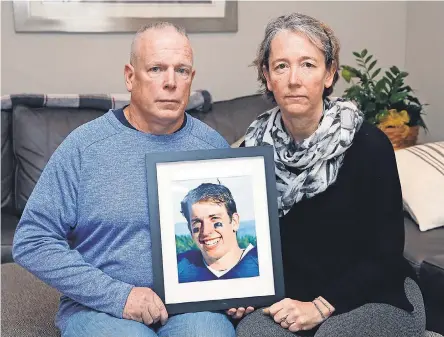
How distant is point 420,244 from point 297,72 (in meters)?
0.78

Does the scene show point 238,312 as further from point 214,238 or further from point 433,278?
point 433,278

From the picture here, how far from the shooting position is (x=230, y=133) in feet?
8.20

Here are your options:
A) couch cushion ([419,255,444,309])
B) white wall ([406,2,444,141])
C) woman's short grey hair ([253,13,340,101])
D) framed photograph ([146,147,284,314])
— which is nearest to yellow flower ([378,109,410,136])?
white wall ([406,2,444,141])

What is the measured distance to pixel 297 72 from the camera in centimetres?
145

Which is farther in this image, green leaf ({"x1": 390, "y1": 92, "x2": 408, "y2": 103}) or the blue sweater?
green leaf ({"x1": 390, "y1": 92, "x2": 408, "y2": 103})

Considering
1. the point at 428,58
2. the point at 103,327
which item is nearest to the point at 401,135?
the point at 428,58

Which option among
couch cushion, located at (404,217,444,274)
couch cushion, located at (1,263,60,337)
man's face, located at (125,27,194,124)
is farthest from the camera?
couch cushion, located at (404,217,444,274)

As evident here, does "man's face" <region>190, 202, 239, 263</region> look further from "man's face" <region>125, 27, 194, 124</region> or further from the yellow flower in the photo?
the yellow flower

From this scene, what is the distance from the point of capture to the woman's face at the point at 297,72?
1457mm

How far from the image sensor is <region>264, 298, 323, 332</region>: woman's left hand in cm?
138

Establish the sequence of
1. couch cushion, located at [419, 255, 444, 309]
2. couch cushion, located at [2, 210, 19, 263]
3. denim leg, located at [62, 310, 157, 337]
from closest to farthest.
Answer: denim leg, located at [62, 310, 157, 337] → couch cushion, located at [419, 255, 444, 309] → couch cushion, located at [2, 210, 19, 263]

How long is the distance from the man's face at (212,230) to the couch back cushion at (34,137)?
3.77 feet

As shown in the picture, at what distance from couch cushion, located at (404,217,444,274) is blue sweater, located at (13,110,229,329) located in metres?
0.84

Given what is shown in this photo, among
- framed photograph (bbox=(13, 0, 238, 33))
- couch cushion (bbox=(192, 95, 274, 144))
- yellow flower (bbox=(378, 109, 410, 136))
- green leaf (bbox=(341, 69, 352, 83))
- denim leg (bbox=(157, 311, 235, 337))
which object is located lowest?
denim leg (bbox=(157, 311, 235, 337))
